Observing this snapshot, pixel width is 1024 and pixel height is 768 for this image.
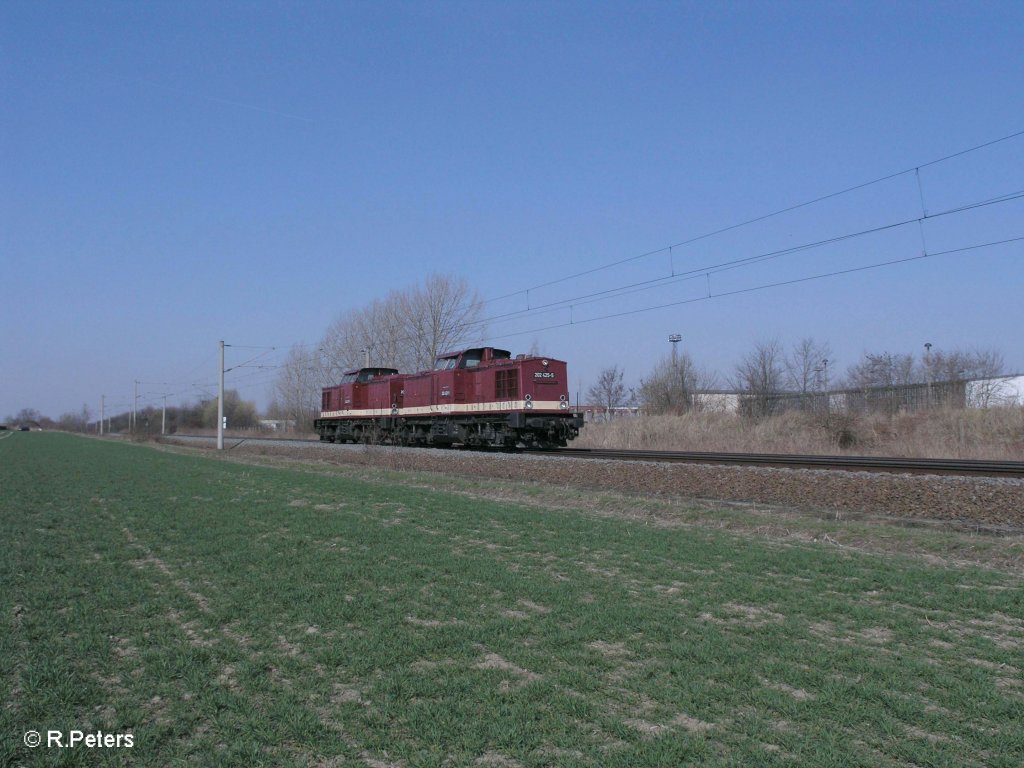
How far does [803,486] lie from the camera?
1444 centimetres

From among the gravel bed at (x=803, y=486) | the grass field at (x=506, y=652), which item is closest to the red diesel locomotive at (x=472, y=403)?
the gravel bed at (x=803, y=486)

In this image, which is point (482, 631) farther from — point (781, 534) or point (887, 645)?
point (781, 534)

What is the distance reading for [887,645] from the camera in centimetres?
587

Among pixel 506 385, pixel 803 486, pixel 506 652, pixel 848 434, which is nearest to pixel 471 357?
pixel 506 385

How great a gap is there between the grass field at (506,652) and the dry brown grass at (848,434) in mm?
18463

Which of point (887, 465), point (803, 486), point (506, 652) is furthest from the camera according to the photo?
point (887, 465)

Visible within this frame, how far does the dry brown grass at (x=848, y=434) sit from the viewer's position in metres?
25.4

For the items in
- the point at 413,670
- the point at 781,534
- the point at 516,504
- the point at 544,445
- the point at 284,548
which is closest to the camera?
the point at 413,670

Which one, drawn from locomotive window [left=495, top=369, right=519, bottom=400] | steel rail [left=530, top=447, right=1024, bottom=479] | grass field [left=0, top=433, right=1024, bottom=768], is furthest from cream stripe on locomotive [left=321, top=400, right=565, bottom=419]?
grass field [left=0, top=433, right=1024, bottom=768]

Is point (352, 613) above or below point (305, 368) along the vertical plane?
below

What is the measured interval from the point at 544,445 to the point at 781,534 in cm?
2087

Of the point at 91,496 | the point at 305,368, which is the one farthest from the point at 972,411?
the point at 305,368

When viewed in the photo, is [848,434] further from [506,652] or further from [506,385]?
[506,652]

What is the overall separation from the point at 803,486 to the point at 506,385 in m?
16.0
